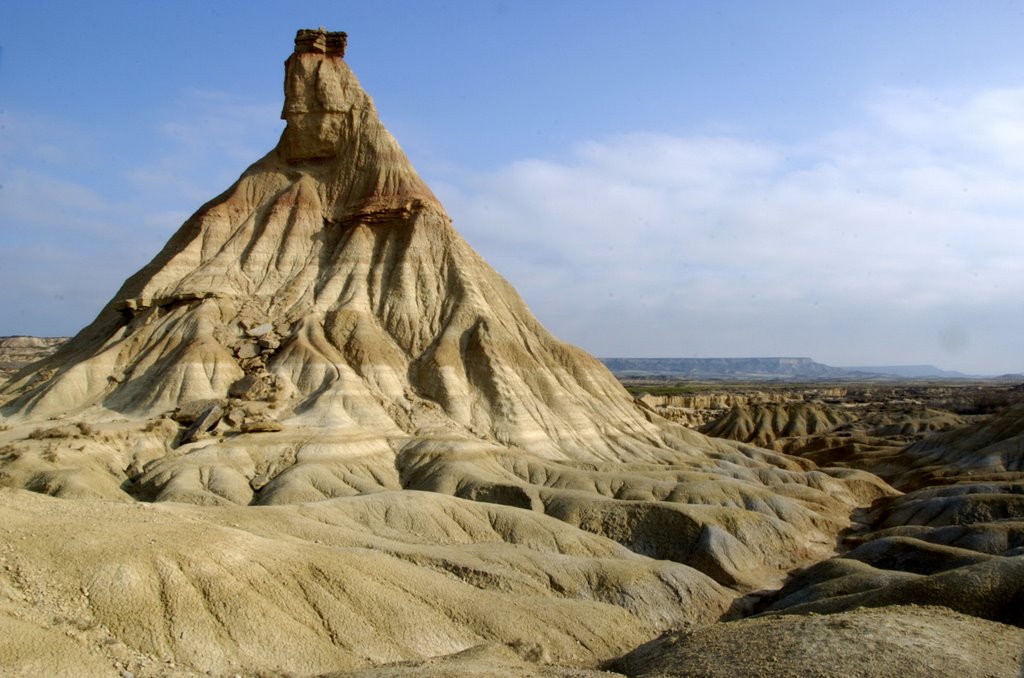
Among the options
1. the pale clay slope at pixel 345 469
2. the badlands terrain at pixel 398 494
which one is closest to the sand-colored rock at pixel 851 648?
the badlands terrain at pixel 398 494

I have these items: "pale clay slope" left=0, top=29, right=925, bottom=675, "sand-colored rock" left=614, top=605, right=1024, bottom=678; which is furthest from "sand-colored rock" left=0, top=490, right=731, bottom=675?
"sand-colored rock" left=614, top=605, right=1024, bottom=678

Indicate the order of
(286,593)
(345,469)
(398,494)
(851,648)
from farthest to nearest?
(345,469), (398,494), (286,593), (851,648)

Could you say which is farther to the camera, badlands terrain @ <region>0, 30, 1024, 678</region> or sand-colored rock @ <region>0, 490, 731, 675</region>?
badlands terrain @ <region>0, 30, 1024, 678</region>

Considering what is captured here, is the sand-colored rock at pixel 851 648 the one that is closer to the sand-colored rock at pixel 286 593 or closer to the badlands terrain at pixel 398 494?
the badlands terrain at pixel 398 494

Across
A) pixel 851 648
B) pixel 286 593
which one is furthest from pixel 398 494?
pixel 851 648

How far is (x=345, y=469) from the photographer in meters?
40.2

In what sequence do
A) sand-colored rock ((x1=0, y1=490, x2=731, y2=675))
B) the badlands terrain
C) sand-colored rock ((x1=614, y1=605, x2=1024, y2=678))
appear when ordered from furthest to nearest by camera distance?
the badlands terrain < sand-colored rock ((x1=0, y1=490, x2=731, y2=675)) < sand-colored rock ((x1=614, y1=605, x2=1024, y2=678))

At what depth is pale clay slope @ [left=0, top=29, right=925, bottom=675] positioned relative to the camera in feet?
61.7

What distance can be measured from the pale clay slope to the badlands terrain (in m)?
0.13

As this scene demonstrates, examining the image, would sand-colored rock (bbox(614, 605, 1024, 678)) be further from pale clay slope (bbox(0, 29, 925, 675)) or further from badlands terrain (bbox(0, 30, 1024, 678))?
pale clay slope (bbox(0, 29, 925, 675))

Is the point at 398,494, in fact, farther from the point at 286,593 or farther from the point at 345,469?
the point at 286,593

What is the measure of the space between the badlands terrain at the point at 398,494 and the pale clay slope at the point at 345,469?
0.42 ft

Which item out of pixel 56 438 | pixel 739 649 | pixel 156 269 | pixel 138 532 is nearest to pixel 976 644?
pixel 739 649

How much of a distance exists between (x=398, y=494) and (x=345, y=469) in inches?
297
